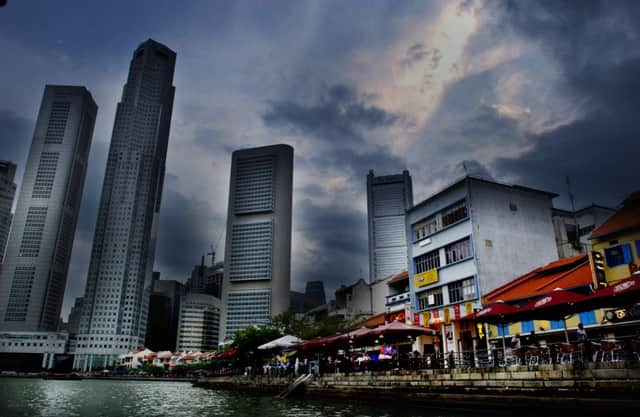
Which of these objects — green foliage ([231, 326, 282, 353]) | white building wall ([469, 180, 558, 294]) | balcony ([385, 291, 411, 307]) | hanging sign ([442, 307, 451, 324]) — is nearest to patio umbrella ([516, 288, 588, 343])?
white building wall ([469, 180, 558, 294])

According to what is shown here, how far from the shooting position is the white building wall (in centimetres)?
3975

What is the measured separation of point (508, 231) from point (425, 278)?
885 cm

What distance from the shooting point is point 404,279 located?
2387 inches

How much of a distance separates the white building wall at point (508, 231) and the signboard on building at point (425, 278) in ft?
17.6

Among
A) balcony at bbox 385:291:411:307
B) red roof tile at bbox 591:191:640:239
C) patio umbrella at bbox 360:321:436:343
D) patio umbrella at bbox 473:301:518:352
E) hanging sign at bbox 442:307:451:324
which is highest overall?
red roof tile at bbox 591:191:640:239

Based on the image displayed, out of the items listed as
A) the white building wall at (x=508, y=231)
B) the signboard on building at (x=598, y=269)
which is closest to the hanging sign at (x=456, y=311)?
the white building wall at (x=508, y=231)

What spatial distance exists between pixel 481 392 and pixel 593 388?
5.67m

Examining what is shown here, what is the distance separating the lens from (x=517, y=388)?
21.2 metres

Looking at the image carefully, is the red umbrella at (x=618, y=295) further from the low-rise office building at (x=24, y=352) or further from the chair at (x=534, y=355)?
the low-rise office building at (x=24, y=352)

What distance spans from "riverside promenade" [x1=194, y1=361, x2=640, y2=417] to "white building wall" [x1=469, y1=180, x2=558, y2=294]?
13.8m

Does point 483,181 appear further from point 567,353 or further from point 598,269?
point 567,353

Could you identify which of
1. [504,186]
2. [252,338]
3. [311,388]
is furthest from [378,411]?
[252,338]

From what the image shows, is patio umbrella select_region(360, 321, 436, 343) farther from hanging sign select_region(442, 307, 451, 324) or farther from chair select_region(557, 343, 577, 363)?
chair select_region(557, 343, 577, 363)

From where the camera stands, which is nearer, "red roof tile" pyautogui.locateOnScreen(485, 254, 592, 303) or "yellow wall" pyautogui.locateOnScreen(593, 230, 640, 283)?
"yellow wall" pyautogui.locateOnScreen(593, 230, 640, 283)
